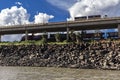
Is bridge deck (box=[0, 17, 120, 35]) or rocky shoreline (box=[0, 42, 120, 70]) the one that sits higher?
bridge deck (box=[0, 17, 120, 35])

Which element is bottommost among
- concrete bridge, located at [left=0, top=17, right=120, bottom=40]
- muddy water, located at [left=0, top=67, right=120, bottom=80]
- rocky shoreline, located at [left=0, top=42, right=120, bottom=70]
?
muddy water, located at [left=0, top=67, right=120, bottom=80]

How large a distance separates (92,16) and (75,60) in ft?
80.3

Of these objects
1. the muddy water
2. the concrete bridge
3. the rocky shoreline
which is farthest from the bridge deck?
the muddy water

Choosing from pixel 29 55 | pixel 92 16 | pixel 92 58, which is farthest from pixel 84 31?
pixel 92 58

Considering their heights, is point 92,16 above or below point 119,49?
above

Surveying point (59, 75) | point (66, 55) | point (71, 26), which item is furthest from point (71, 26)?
point (59, 75)

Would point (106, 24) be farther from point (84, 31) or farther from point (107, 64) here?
→ point (107, 64)

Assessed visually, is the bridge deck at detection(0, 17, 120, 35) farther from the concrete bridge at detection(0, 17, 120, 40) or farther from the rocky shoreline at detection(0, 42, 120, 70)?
the rocky shoreline at detection(0, 42, 120, 70)

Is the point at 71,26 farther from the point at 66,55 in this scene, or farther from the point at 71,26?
the point at 66,55

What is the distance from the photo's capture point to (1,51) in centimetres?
9394

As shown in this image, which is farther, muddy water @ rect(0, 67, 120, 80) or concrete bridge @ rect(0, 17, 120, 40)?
concrete bridge @ rect(0, 17, 120, 40)

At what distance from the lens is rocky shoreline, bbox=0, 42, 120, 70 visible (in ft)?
233

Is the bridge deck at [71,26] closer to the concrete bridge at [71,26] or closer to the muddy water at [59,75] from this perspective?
the concrete bridge at [71,26]

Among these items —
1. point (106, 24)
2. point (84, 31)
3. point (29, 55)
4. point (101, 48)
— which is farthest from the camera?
point (84, 31)
